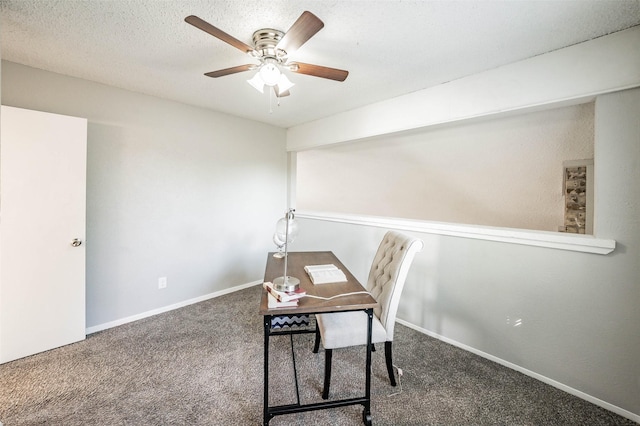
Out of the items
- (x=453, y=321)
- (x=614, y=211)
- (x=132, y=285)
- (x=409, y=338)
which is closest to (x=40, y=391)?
(x=132, y=285)

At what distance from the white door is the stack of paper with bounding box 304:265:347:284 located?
207 centimetres

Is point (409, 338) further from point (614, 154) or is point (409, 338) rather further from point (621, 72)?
point (621, 72)

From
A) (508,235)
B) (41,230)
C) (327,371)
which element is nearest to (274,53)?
(327,371)

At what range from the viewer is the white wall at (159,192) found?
2484 millimetres

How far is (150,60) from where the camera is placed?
2.07 meters

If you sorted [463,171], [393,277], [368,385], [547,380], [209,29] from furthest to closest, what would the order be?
[463,171], [547,380], [393,277], [368,385], [209,29]

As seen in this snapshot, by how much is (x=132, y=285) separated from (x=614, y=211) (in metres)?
4.02

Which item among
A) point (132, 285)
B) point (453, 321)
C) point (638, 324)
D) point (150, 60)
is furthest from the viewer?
point (132, 285)

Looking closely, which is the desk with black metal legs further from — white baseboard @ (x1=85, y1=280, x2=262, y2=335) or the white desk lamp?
white baseboard @ (x1=85, y1=280, x2=262, y2=335)

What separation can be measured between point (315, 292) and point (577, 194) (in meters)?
2.81

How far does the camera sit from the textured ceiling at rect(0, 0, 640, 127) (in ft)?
4.76

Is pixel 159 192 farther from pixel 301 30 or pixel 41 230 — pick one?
pixel 301 30

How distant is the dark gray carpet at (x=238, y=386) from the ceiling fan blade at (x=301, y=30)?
2126 millimetres

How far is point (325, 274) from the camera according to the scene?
1817 millimetres
